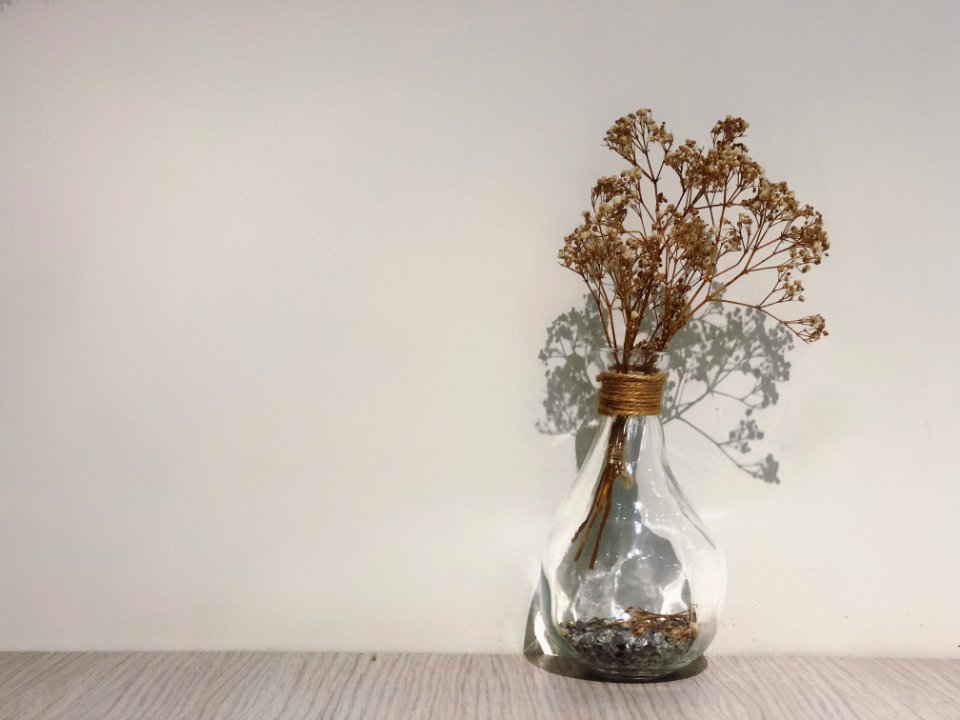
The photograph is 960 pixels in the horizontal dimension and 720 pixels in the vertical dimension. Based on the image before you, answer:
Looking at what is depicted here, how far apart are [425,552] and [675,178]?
21.0 inches

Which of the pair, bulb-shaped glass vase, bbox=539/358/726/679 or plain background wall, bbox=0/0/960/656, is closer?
bulb-shaped glass vase, bbox=539/358/726/679

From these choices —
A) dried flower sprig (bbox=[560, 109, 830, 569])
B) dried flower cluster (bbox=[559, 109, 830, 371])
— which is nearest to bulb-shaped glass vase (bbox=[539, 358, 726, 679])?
dried flower sprig (bbox=[560, 109, 830, 569])

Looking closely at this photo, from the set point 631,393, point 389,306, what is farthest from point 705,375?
point 389,306

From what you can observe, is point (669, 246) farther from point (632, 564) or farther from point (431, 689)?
point (431, 689)

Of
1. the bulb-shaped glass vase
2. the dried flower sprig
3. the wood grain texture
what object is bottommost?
the wood grain texture

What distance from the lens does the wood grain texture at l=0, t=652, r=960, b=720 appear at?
32.5 inches

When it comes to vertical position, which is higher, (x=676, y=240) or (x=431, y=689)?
(x=676, y=240)

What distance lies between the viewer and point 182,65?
98 centimetres

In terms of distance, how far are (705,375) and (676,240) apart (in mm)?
225

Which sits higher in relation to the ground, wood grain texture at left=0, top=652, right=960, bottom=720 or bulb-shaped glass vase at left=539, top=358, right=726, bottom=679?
bulb-shaped glass vase at left=539, top=358, right=726, bottom=679

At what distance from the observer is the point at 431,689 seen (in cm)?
88

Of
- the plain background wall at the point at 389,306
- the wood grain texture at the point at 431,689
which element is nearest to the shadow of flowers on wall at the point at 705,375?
the plain background wall at the point at 389,306

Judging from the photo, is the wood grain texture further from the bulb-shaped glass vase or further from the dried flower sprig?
the dried flower sprig

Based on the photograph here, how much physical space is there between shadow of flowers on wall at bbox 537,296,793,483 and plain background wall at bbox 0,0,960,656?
24mm
